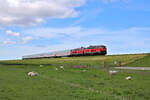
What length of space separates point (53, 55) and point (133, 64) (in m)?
70.0

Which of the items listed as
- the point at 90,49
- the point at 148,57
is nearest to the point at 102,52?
the point at 90,49

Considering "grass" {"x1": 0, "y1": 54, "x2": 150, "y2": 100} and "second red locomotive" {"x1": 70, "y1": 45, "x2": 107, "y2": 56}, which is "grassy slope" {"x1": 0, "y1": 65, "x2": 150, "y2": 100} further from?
"second red locomotive" {"x1": 70, "y1": 45, "x2": 107, "y2": 56}

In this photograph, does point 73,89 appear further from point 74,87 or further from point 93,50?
point 93,50

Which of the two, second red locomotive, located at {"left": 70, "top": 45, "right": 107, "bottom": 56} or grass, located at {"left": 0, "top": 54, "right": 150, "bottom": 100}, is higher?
second red locomotive, located at {"left": 70, "top": 45, "right": 107, "bottom": 56}

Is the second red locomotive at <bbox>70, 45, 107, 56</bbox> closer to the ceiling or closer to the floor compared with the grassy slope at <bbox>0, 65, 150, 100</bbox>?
closer to the ceiling

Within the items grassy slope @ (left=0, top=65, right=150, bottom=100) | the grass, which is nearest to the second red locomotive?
the grass

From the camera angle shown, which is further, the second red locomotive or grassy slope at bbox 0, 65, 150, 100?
the second red locomotive

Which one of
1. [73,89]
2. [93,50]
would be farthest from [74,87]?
[93,50]

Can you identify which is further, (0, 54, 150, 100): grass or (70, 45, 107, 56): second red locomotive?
(70, 45, 107, 56): second red locomotive

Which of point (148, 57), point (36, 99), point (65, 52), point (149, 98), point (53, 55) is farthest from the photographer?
point (53, 55)

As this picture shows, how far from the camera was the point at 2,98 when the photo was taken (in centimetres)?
1402

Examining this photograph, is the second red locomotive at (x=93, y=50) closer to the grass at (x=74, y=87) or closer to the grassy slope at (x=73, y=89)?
the grass at (x=74, y=87)

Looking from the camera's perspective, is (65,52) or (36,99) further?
(65,52)

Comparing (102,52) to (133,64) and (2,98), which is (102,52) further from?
(2,98)
